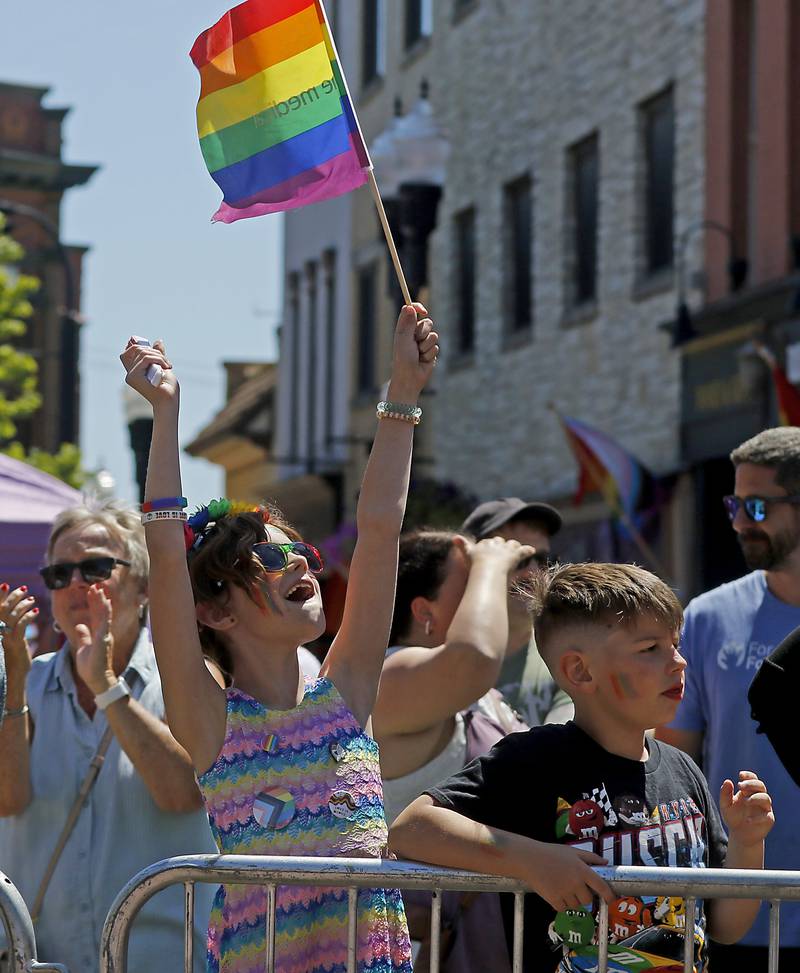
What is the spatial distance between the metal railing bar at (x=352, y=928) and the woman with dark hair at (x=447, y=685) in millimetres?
1077

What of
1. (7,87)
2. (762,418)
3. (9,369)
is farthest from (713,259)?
(7,87)

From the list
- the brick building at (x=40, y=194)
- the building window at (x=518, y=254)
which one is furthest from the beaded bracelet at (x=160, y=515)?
the brick building at (x=40, y=194)

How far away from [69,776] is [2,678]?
2.82ft

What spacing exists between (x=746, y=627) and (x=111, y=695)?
1.75 metres

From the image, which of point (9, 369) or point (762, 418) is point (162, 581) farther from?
point (9, 369)

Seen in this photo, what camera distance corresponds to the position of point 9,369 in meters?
24.5

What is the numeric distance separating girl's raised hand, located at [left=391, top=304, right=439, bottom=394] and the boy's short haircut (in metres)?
0.53

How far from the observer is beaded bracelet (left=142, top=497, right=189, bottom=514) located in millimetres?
3682

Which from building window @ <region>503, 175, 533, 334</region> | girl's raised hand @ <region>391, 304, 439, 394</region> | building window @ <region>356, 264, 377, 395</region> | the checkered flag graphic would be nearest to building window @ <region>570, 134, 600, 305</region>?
building window @ <region>503, 175, 533, 334</region>

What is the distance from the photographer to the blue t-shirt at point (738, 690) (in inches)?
186

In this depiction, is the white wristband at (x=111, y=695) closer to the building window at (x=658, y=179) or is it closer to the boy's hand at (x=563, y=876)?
the boy's hand at (x=563, y=876)

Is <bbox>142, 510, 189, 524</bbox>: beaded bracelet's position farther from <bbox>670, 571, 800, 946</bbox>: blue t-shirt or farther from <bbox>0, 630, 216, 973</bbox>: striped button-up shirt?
<bbox>670, 571, 800, 946</bbox>: blue t-shirt

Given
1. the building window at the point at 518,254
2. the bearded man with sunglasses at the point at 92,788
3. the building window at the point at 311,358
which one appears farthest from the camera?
the building window at the point at 311,358

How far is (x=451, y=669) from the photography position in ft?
14.9
